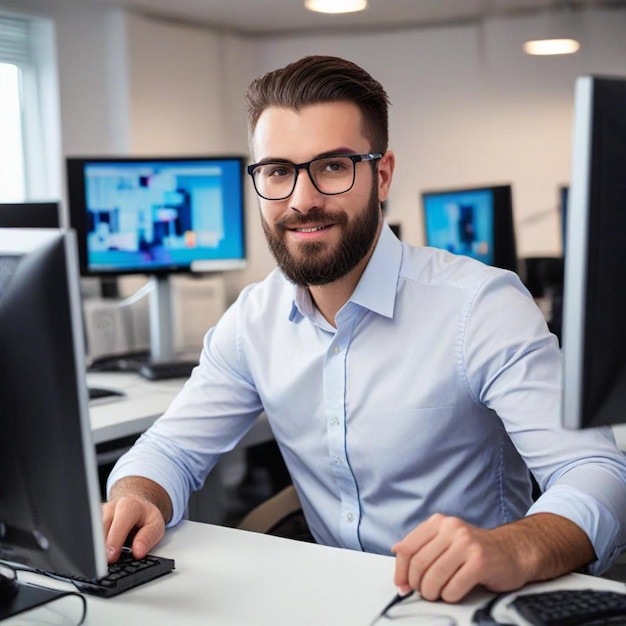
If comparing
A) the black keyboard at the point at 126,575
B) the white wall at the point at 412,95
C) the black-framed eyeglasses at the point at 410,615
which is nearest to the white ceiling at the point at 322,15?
the white wall at the point at 412,95

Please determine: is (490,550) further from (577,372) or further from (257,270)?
(257,270)

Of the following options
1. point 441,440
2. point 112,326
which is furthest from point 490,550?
point 112,326

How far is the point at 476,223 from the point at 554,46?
8.04 feet

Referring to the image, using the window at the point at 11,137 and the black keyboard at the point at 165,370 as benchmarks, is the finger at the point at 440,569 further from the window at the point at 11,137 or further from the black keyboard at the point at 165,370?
the window at the point at 11,137

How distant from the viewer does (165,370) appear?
274 cm

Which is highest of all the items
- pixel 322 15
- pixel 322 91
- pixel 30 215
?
pixel 322 15

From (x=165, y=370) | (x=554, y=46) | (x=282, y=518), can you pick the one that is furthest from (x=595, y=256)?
(x=554, y=46)

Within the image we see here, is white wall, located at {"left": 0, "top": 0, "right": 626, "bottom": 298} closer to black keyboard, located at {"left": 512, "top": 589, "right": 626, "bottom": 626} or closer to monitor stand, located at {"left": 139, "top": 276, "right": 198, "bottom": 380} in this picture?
monitor stand, located at {"left": 139, "top": 276, "right": 198, "bottom": 380}

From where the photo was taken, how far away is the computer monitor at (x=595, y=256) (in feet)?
2.94

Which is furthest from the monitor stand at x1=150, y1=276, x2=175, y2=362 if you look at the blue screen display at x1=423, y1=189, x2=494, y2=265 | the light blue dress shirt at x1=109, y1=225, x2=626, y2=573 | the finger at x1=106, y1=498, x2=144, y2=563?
the finger at x1=106, y1=498, x2=144, y2=563

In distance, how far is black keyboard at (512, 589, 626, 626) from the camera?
3.21 feet

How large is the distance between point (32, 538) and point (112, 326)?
295cm

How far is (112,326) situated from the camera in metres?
3.89

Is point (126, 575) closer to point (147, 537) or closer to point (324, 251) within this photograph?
point (147, 537)
